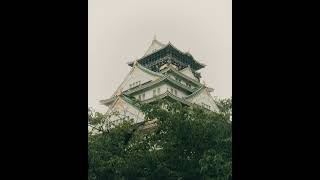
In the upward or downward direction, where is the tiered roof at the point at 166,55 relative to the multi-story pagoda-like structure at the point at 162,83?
upward

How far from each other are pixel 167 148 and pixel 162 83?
16.1 feet

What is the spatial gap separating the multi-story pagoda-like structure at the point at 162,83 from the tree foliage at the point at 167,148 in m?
1.38

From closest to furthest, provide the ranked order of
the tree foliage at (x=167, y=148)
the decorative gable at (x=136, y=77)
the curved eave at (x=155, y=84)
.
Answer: the tree foliage at (x=167, y=148)
the curved eave at (x=155, y=84)
the decorative gable at (x=136, y=77)

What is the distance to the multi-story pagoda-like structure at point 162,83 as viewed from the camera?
41.7 ft

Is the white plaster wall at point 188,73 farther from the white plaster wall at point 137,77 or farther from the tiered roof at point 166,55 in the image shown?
the white plaster wall at point 137,77

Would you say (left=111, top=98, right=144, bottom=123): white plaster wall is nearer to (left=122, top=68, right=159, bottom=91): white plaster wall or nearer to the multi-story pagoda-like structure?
the multi-story pagoda-like structure

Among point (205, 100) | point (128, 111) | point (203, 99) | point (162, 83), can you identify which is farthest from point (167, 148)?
point (162, 83)

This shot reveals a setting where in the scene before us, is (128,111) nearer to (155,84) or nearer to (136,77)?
(155,84)

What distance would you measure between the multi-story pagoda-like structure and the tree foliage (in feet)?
4.54

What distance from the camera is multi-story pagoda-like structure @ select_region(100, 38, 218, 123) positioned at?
12699mm

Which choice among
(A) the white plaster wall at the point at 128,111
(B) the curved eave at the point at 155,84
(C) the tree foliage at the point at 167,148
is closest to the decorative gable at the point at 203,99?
(B) the curved eave at the point at 155,84

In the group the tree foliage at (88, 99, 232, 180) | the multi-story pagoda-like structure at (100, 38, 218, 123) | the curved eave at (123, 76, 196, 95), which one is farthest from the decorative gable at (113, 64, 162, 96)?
the tree foliage at (88, 99, 232, 180)

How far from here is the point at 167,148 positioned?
946 cm
